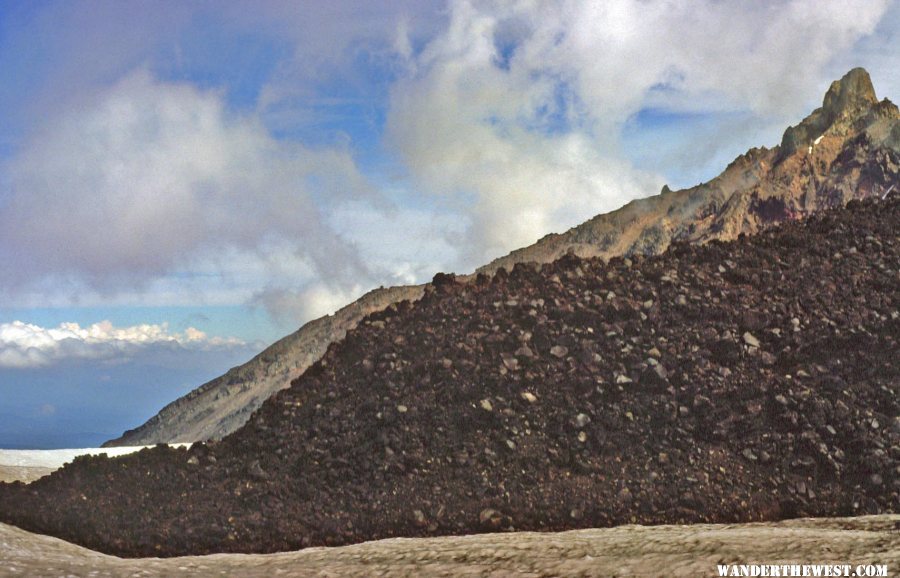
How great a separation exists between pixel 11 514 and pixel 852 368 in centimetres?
1050

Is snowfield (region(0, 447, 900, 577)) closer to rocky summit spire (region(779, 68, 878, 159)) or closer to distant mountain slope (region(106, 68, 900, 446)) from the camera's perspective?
distant mountain slope (region(106, 68, 900, 446))

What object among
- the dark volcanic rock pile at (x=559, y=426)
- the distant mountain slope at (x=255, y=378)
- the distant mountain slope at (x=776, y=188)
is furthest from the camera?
the distant mountain slope at (x=776, y=188)

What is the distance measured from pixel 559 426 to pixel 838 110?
1453 centimetres

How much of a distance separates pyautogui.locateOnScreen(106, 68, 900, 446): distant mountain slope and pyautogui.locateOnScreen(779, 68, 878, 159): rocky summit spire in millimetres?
24

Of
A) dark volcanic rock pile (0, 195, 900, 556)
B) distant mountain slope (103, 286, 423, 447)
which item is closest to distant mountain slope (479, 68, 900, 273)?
distant mountain slope (103, 286, 423, 447)

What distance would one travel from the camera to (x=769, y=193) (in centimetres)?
1875

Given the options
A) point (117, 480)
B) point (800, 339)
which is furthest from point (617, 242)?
point (117, 480)

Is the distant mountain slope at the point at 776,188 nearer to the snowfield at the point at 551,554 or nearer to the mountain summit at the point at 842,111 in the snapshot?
the mountain summit at the point at 842,111

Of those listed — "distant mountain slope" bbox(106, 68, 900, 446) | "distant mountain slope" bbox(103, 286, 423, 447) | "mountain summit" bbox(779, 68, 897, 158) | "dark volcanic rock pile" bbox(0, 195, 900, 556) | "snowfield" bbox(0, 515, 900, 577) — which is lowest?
"snowfield" bbox(0, 515, 900, 577)

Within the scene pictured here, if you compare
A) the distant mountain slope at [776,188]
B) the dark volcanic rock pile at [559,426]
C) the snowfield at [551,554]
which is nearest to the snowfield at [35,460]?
the dark volcanic rock pile at [559,426]

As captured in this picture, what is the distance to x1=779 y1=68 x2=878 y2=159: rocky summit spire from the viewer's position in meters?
19.1

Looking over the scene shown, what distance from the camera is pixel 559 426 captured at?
30.2 feet

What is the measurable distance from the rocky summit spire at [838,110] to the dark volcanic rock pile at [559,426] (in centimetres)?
814

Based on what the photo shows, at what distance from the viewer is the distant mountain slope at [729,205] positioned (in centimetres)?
1808
